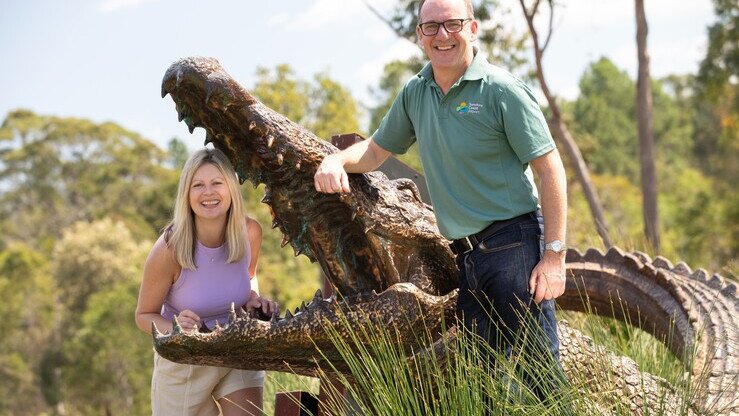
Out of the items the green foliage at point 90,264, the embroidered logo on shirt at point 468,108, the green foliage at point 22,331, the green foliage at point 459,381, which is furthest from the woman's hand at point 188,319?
the green foliage at point 90,264

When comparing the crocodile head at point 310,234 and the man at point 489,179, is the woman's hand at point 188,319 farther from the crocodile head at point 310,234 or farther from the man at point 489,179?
the man at point 489,179

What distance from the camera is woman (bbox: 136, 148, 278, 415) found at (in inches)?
170

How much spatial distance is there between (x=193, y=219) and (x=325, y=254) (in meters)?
0.76

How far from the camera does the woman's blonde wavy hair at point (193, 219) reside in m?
4.26

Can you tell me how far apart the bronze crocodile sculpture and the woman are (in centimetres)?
41

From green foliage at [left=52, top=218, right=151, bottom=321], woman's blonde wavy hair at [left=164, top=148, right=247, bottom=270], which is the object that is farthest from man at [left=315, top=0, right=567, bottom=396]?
green foliage at [left=52, top=218, right=151, bottom=321]

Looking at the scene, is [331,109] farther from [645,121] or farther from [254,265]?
[254,265]

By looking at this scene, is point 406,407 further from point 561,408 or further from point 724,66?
point 724,66

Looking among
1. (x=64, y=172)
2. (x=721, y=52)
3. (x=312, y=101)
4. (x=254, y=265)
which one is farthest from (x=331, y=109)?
(x=64, y=172)

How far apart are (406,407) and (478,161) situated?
0.92 m

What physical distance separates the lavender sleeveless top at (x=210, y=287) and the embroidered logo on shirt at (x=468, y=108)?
131cm

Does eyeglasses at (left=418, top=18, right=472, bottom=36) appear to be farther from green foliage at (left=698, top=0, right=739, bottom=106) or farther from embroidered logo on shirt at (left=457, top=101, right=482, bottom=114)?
green foliage at (left=698, top=0, right=739, bottom=106)

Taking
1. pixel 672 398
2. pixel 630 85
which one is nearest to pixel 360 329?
pixel 672 398

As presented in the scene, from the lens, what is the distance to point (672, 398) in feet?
13.1
